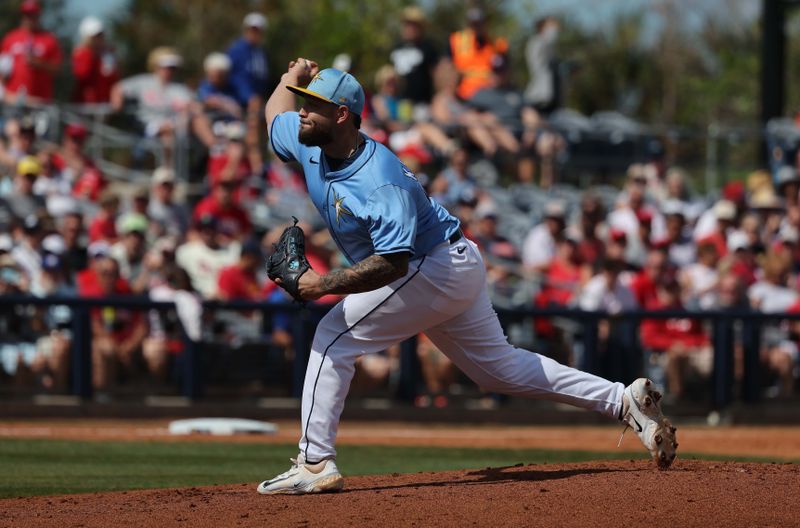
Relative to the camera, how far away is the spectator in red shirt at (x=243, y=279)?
1405cm

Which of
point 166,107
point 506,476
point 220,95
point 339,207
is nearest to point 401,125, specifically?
point 220,95

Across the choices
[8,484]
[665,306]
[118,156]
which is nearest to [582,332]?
[665,306]

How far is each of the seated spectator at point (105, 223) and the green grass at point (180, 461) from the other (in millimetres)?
3532

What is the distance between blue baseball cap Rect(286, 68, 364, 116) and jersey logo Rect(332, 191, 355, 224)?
431mm

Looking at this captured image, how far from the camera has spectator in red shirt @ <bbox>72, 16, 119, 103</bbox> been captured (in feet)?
52.9

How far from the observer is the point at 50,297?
1305 centimetres

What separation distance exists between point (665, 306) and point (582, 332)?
1.13 m

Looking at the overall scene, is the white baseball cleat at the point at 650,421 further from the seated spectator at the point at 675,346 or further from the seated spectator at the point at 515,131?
the seated spectator at the point at 515,131

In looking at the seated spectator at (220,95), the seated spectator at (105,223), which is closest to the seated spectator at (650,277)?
the seated spectator at (220,95)

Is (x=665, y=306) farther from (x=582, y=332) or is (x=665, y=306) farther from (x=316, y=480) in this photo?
(x=316, y=480)

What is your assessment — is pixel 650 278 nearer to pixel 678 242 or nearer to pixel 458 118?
pixel 678 242

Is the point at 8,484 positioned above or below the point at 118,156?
below

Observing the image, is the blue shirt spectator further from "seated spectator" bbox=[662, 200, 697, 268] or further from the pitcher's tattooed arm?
the pitcher's tattooed arm

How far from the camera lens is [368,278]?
6449 mm
